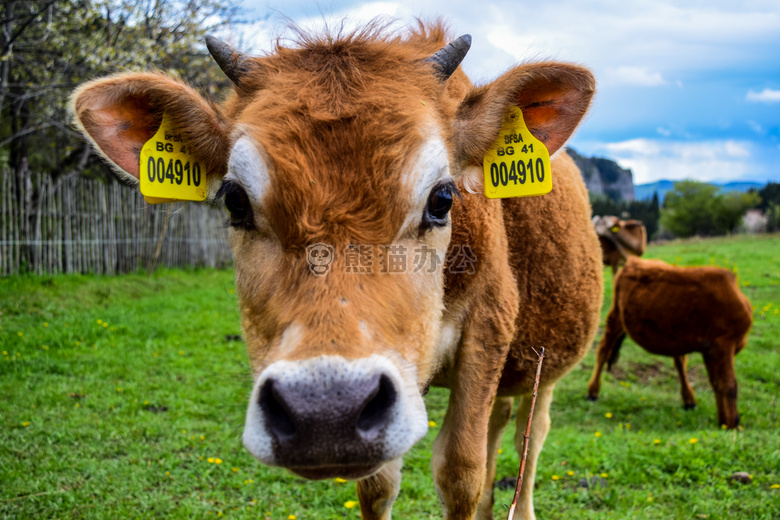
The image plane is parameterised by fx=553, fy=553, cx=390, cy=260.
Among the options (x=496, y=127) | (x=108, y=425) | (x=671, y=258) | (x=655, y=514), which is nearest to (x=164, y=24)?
(x=108, y=425)

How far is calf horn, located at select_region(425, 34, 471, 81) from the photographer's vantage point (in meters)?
2.53

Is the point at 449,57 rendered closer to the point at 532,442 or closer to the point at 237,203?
the point at 237,203

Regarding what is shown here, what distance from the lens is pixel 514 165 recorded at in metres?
2.63

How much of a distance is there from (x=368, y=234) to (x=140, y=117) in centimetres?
139

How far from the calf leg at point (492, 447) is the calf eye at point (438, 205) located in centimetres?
225

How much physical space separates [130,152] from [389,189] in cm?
141

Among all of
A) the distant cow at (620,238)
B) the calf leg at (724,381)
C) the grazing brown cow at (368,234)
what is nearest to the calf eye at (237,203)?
the grazing brown cow at (368,234)

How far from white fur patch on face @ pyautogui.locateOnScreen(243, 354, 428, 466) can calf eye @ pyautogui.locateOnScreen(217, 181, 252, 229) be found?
30.0 inches

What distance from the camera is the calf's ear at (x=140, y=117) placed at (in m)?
2.38

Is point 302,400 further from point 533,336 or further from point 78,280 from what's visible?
point 78,280

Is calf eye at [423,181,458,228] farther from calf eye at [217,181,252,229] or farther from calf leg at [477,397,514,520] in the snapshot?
calf leg at [477,397,514,520]

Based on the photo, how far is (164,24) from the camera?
11359 mm

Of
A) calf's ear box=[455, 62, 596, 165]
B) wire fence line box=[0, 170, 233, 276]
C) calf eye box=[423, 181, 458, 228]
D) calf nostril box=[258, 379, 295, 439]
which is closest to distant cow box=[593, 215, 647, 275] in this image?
wire fence line box=[0, 170, 233, 276]

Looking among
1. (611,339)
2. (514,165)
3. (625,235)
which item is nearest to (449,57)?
(514,165)
